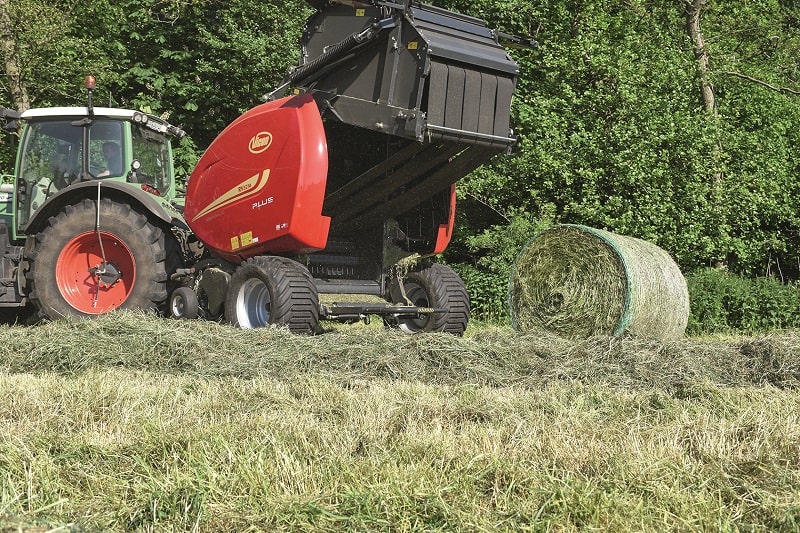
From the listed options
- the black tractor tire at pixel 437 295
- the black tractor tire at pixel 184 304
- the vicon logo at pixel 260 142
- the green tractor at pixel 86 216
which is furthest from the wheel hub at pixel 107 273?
the black tractor tire at pixel 437 295

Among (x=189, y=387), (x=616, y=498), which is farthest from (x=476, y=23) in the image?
(x=616, y=498)

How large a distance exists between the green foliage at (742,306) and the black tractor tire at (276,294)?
22.1 feet

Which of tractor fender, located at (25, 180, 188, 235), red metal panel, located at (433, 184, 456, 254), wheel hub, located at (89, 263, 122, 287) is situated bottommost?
wheel hub, located at (89, 263, 122, 287)

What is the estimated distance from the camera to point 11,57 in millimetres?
12922

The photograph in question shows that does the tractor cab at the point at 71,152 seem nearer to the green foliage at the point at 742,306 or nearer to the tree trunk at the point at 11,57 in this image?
the tree trunk at the point at 11,57

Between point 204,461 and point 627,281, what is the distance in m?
5.23

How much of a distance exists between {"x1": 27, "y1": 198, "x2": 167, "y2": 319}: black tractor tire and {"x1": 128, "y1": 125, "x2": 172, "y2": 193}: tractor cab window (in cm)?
77

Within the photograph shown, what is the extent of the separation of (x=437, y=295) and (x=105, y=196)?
3310 millimetres

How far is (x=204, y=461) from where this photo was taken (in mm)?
2510

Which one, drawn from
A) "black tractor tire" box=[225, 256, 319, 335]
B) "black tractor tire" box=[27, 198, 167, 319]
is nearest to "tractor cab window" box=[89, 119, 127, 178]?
"black tractor tire" box=[27, 198, 167, 319]

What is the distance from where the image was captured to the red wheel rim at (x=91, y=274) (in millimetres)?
7863

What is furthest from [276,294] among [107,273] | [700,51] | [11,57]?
[700,51]

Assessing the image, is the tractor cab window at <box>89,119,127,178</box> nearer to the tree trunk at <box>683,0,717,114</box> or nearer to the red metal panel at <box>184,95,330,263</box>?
the red metal panel at <box>184,95,330,263</box>

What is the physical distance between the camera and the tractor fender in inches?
305
